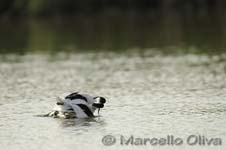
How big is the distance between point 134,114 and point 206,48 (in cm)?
1675

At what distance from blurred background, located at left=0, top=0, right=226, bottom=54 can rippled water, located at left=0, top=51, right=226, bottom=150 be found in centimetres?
528

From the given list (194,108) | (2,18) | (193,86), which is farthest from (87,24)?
(194,108)

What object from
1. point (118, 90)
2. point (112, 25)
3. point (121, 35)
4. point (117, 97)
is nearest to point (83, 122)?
point (117, 97)

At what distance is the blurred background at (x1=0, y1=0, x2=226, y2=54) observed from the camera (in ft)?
128

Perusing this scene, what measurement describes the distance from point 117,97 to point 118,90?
4.59 feet

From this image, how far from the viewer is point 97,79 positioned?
2492 cm

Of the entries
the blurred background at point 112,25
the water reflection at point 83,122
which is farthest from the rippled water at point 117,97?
the blurred background at point 112,25

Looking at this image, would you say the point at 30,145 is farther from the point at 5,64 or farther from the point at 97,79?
the point at 5,64

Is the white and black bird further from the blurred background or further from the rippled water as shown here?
the blurred background

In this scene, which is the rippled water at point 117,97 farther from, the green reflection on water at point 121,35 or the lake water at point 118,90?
the green reflection on water at point 121,35

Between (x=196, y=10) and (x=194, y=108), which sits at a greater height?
(x=196, y=10)

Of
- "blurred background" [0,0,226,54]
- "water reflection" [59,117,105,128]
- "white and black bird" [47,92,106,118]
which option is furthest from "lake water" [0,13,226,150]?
"blurred background" [0,0,226,54]

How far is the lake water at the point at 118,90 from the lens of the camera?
15.3 meters

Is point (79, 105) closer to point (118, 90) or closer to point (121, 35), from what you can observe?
point (118, 90)
